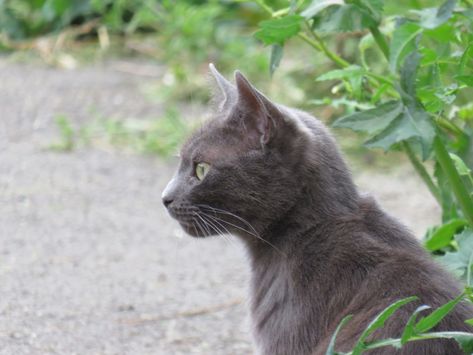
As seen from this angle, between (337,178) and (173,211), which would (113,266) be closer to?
(173,211)

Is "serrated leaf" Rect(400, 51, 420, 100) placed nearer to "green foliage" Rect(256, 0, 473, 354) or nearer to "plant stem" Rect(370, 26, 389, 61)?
"green foliage" Rect(256, 0, 473, 354)

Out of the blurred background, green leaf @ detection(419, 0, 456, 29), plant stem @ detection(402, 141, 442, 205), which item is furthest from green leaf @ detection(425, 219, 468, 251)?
green leaf @ detection(419, 0, 456, 29)

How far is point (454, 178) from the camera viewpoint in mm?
2348

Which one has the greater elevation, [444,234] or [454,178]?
[454,178]

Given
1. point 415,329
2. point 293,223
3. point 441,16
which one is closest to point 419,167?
point 293,223

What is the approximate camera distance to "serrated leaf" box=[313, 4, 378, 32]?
8.11 feet

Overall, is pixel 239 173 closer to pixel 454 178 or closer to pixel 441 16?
pixel 454 178

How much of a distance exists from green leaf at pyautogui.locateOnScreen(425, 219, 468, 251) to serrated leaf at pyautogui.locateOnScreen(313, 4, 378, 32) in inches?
25.1

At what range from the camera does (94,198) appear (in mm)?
4746

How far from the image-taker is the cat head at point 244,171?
8.38 ft

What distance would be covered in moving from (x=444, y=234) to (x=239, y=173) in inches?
25.7

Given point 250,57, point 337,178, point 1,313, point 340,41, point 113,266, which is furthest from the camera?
point 250,57

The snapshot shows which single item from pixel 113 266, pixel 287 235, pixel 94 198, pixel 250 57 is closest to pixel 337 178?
pixel 287 235

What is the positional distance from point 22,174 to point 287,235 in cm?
271
